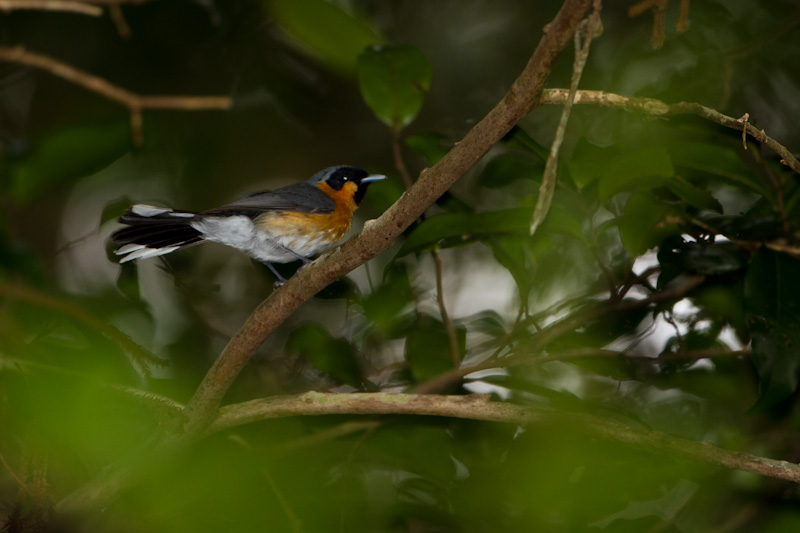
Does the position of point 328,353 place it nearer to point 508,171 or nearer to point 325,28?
point 508,171

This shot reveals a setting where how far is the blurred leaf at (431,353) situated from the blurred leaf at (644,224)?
57cm

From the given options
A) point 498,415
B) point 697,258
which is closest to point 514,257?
point 697,258

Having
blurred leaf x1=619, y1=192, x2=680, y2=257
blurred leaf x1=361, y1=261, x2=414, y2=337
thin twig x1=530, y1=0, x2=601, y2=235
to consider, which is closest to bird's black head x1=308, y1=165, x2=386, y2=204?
blurred leaf x1=361, y1=261, x2=414, y2=337

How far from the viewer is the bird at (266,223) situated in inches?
86.4

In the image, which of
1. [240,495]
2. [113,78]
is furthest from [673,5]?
[240,495]

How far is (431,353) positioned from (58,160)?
1283 millimetres

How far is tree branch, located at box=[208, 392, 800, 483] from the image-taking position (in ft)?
5.03

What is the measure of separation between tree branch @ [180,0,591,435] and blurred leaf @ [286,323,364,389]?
1.64ft

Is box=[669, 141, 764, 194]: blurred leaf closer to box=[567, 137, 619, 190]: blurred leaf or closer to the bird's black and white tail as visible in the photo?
box=[567, 137, 619, 190]: blurred leaf

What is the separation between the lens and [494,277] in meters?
3.52

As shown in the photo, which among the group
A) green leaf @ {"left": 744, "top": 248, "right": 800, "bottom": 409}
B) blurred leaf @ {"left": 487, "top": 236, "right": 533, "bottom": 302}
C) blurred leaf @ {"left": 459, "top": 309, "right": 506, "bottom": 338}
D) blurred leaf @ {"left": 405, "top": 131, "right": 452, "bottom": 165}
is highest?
blurred leaf @ {"left": 405, "top": 131, "right": 452, "bottom": 165}

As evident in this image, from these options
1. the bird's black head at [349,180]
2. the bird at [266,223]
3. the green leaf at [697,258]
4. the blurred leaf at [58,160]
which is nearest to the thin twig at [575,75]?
the green leaf at [697,258]

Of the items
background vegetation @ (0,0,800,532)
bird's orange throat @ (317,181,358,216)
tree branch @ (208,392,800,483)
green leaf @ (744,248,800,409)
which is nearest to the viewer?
tree branch @ (208,392,800,483)

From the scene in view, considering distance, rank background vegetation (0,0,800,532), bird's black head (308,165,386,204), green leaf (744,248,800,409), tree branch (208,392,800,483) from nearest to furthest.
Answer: tree branch (208,392,800,483) < background vegetation (0,0,800,532) < green leaf (744,248,800,409) < bird's black head (308,165,386,204)
